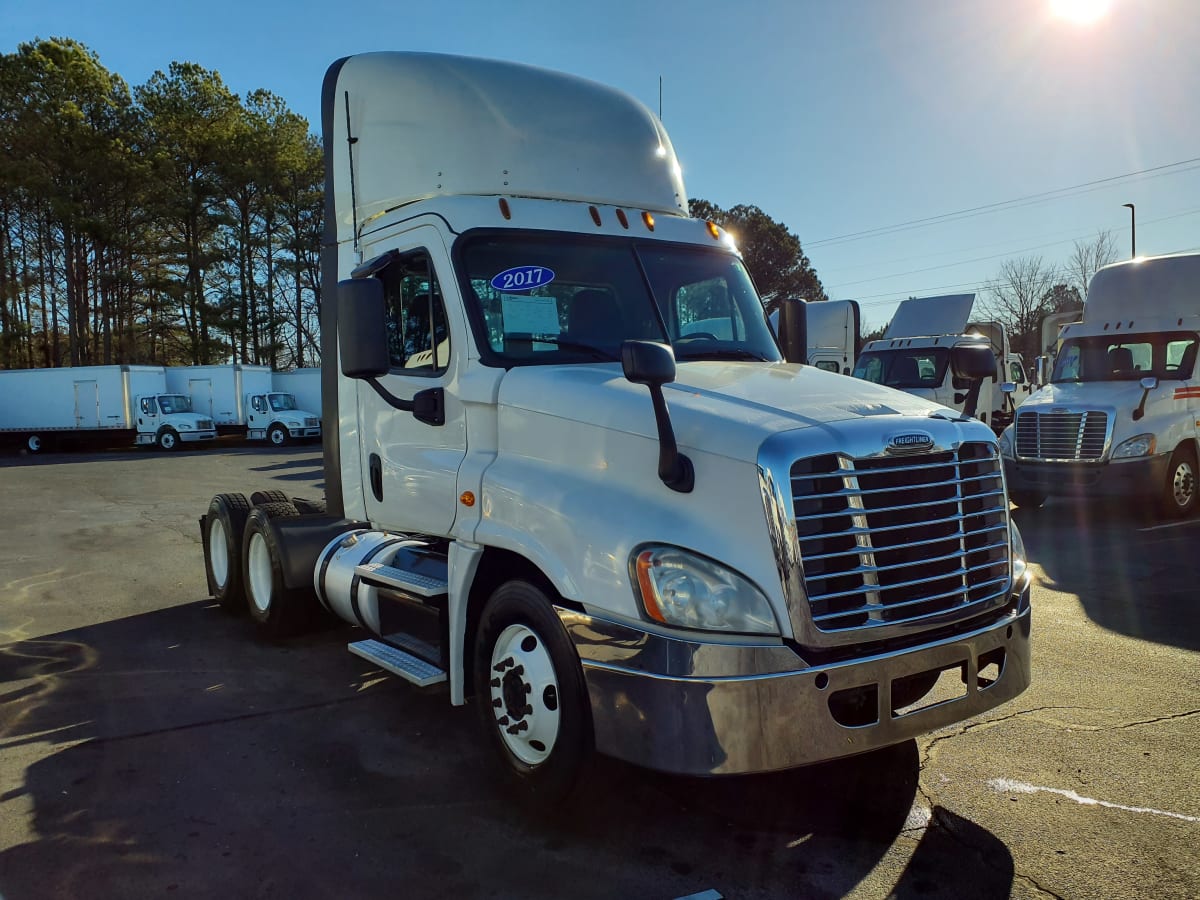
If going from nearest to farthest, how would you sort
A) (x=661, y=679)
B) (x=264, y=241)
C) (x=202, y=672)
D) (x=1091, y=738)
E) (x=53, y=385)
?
(x=661, y=679)
(x=1091, y=738)
(x=202, y=672)
(x=53, y=385)
(x=264, y=241)

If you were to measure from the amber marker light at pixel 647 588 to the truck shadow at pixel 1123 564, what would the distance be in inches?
191

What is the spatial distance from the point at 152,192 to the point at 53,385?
40.8 feet

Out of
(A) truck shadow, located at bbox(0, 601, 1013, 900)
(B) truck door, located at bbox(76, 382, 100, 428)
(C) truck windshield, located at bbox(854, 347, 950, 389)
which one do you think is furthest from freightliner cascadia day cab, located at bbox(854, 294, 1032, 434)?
(B) truck door, located at bbox(76, 382, 100, 428)

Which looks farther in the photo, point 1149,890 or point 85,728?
point 85,728

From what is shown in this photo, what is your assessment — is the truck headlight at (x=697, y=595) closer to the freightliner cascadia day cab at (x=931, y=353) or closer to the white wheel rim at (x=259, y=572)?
the white wheel rim at (x=259, y=572)

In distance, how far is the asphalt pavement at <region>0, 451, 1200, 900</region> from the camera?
3344 millimetres

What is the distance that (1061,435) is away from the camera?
11.8 m

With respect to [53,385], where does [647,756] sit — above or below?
below

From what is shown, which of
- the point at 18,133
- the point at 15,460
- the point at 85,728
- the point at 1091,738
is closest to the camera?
the point at 1091,738

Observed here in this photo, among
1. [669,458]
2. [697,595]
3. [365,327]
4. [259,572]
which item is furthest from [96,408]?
[697,595]

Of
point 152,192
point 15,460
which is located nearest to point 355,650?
point 15,460

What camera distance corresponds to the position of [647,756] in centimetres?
321

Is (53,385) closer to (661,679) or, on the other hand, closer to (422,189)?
(422,189)

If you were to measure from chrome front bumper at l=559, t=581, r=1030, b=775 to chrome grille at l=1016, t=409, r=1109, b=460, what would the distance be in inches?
374
